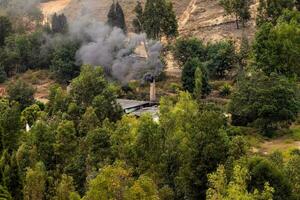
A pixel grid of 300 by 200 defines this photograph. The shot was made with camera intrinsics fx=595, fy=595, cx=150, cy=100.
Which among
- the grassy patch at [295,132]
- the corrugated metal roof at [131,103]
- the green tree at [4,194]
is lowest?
the grassy patch at [295,132]

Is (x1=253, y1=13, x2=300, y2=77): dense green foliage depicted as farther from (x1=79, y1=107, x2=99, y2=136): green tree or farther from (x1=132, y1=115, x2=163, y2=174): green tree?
(x1=132, y1=115, x2=163, y2=174): green tree

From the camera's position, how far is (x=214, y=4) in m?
68.3

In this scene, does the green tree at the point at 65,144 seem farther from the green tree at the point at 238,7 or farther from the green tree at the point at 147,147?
the green tree at the point at 238,7

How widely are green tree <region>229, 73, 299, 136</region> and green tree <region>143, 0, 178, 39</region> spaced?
52.8ft

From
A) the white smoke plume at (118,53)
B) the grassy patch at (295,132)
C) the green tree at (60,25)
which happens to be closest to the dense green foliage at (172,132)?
the grassy patch at (295,132)

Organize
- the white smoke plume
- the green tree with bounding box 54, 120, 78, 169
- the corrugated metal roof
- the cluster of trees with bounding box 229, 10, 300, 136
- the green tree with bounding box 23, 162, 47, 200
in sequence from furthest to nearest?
1. the white smoke plume
2. the corrugated metal roof
3. the cluster of trees with bounding box 229, 10, 300, 136
4. the green tree with bounding box 54, 120, 78, 169
5. the green tree with bounding box 23, 162, 47, 200

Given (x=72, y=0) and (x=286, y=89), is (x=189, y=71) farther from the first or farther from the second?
(x=72, y=0)

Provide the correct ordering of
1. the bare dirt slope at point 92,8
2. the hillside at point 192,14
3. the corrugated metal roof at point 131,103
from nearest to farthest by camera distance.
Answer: the corrugated metal roof at point 131,103 < the hillside at point 192,14 < the bare dirt slope at point 92,8

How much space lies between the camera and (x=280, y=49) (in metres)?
46.0

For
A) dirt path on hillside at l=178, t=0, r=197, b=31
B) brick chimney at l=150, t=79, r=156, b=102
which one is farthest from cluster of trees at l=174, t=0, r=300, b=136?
dirt path on hillside at l=178, t=0, r=197, b=31

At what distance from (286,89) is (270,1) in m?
15.7

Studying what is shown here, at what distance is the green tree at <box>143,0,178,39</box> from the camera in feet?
188

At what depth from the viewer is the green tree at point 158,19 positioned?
5734 cm

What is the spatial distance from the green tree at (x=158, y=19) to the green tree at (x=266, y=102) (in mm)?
16101
